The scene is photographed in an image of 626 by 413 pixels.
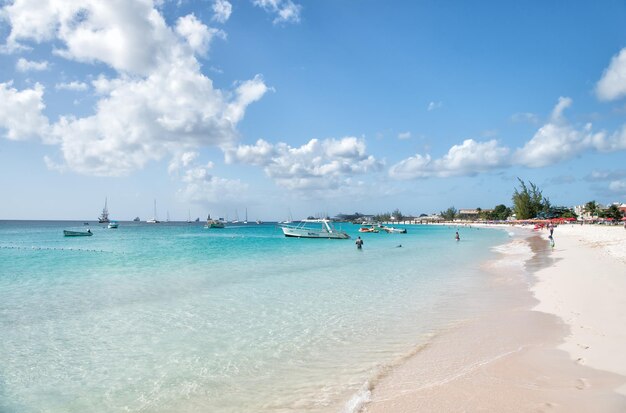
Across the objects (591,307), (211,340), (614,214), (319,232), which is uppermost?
(614,214)

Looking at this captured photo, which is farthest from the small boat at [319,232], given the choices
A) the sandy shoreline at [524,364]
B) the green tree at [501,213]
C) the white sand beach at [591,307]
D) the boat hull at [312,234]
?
the green tree at [501,213]

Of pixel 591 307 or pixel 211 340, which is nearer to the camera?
pixel 211 340

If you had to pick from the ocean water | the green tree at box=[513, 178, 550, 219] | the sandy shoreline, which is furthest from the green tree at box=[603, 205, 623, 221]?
the sandy shoreline

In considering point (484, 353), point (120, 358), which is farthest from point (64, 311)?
point (484, 353)

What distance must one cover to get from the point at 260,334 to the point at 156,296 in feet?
24.6

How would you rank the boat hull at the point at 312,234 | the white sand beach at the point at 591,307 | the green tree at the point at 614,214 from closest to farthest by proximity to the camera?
the white sand beach at the point at 591,307, the boat hull at the point at 312,234, the green tree at the point at 614,214

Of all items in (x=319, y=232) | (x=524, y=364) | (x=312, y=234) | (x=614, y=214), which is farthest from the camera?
(x=614, y=214)

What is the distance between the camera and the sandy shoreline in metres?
5.45

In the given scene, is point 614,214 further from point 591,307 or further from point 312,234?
point 591,307

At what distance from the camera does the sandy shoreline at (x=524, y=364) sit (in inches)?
214

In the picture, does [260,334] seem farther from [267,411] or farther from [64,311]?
[64,311]

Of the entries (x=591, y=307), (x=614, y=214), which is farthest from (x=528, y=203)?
(x=591, y=307)

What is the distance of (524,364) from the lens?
7016mm

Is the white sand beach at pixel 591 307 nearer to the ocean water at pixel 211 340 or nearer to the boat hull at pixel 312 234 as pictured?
the ocean water at pixel 211 340
